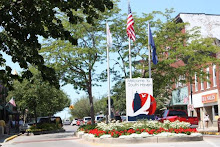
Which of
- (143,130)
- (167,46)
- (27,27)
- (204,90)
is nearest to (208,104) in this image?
(204,90)

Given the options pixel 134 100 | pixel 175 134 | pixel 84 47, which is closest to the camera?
pixel 175 134

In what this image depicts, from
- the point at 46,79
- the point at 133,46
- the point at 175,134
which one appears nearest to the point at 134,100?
the point at 175,134

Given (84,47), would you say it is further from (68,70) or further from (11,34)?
(11,34)

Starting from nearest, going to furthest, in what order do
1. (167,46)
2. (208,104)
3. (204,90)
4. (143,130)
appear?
(143,130) → (167,46) → (208,104) → (204,90)

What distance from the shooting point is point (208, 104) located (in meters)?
40.8

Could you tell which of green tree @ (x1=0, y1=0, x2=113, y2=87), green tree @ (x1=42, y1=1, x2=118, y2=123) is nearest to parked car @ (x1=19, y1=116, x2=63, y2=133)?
green tree @ (x1=42, y1=1, x2=118, y2=123)

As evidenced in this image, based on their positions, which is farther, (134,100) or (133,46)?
(133,46)

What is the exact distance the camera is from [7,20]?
7.76 m

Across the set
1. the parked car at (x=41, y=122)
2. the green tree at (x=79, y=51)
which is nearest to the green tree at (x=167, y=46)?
the green tree at (x=79, y=51)

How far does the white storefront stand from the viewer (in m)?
38.7

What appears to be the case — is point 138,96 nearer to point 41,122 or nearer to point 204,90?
point 204,90

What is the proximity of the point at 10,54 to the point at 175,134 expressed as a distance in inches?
445

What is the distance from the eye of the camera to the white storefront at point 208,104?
38656mm

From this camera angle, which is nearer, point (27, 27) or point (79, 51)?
point (27, 27)
